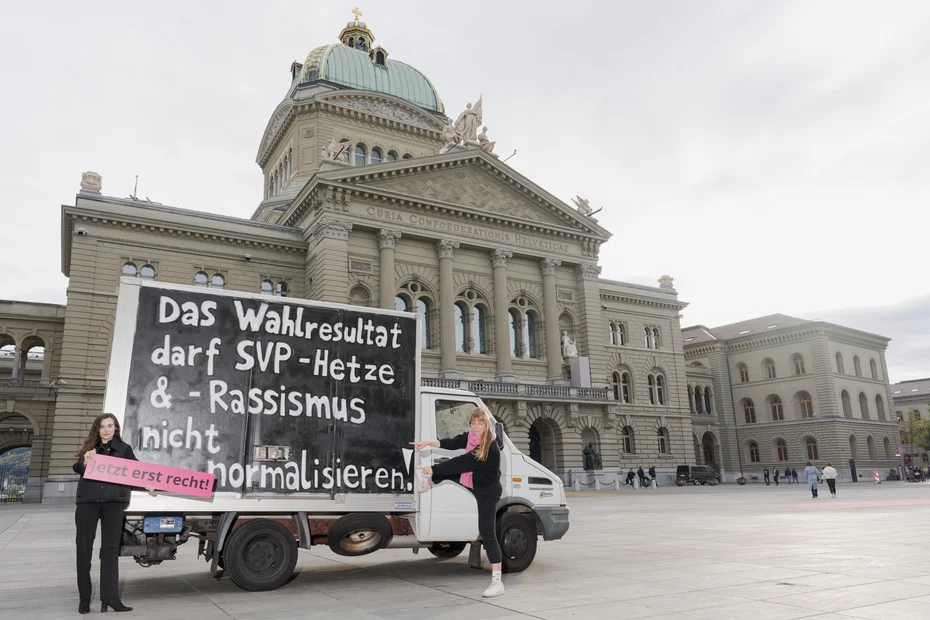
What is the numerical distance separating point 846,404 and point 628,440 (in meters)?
27.0

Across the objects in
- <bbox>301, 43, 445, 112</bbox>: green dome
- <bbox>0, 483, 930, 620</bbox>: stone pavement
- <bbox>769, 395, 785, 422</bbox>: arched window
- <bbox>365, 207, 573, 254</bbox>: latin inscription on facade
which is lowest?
<bbox>0, 483, 930, 620</bbox>: stone pavement

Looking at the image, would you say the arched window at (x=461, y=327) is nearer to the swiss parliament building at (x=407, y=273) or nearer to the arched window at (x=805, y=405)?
the swiss parliament building at (x=407, y=273)

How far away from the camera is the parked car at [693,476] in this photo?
49541 millimetres

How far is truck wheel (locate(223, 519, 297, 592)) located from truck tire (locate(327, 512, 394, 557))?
1.95ft

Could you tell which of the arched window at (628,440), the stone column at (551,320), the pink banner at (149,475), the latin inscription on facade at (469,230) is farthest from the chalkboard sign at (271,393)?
the arched window at (628,440)

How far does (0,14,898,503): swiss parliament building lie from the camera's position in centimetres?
3503

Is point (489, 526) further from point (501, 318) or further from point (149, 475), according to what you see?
point (501, 318)

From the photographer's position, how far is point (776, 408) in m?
65.2

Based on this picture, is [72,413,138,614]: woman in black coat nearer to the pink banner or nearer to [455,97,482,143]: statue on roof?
the pink banner

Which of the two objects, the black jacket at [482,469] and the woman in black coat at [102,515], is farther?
the black jacket at [482,469]

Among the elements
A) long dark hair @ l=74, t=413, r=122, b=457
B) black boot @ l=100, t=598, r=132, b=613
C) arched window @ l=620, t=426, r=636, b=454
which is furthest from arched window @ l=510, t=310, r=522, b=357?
black boot @ l=100, t=598, r=132, b=613

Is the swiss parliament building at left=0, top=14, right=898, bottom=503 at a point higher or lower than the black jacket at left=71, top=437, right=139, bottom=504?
higher

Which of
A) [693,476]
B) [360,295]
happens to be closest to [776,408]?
[693,476]

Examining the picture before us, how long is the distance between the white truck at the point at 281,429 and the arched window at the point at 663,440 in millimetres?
45310
